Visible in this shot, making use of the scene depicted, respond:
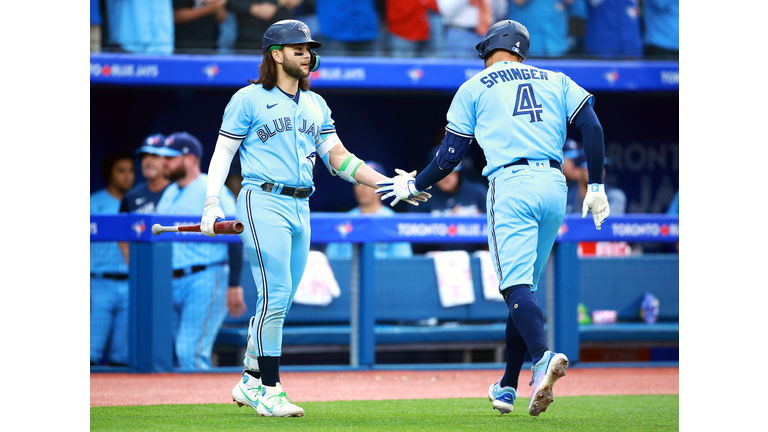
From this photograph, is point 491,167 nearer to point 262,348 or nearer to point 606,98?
point 262,348

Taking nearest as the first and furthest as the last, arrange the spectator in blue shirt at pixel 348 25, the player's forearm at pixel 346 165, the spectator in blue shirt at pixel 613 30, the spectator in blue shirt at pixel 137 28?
the player's forearm at pixel 346 165, the spectator in blue shirt at pixel 137 28, the spectator in blue shirt at pixel 348 25, the spectator in blue shirt at pixel 613 30

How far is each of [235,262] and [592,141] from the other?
11.4 feet

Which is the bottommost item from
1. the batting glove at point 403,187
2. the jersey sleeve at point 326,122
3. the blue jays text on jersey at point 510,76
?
the batting glove at point 403,187

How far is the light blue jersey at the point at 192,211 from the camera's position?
6.55 meters

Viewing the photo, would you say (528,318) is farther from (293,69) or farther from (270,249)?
(293,69)

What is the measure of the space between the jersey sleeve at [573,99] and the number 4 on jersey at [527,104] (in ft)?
0.51

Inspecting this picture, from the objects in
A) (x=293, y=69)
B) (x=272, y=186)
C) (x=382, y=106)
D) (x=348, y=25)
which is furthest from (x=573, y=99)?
(x=382, y=106)

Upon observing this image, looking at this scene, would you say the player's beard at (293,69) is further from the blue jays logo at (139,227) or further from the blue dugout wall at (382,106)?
the blue dugout wall at (382,106)

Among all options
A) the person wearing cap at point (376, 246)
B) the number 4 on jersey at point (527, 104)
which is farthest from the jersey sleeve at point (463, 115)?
the person wearing cap at point (376, 246)

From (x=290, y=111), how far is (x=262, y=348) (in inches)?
42.7

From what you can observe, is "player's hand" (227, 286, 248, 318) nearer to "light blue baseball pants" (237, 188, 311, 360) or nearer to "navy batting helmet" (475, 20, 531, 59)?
"light blue baseball pants" (237, 188, 311, 360)

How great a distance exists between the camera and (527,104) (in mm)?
3852
